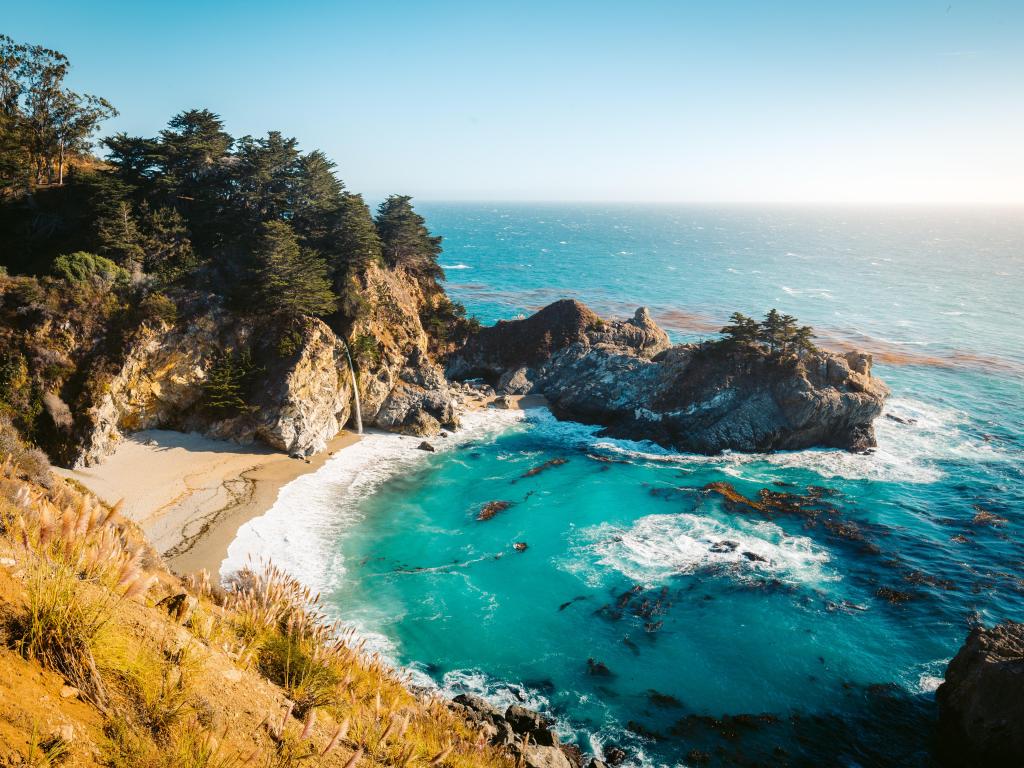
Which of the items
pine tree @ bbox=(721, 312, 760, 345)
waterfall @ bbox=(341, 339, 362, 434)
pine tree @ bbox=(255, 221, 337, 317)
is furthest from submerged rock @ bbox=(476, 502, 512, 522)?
pine tree @ bbox=(721, 312, 760, 345)

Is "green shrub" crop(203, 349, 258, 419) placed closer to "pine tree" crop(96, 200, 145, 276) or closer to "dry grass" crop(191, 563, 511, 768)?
"pine tree" crop(96, 200, 145, 276)

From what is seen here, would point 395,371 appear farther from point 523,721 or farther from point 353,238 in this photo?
point 523,721

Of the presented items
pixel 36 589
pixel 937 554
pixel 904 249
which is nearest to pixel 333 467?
pixel 36 589

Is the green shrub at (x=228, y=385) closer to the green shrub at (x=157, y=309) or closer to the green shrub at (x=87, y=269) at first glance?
the green shrub at (x=157, y=309)

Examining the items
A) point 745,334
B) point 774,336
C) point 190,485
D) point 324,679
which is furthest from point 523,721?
point 774,336

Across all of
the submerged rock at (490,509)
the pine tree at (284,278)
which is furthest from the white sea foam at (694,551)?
→ the pine tree at (284,278)
